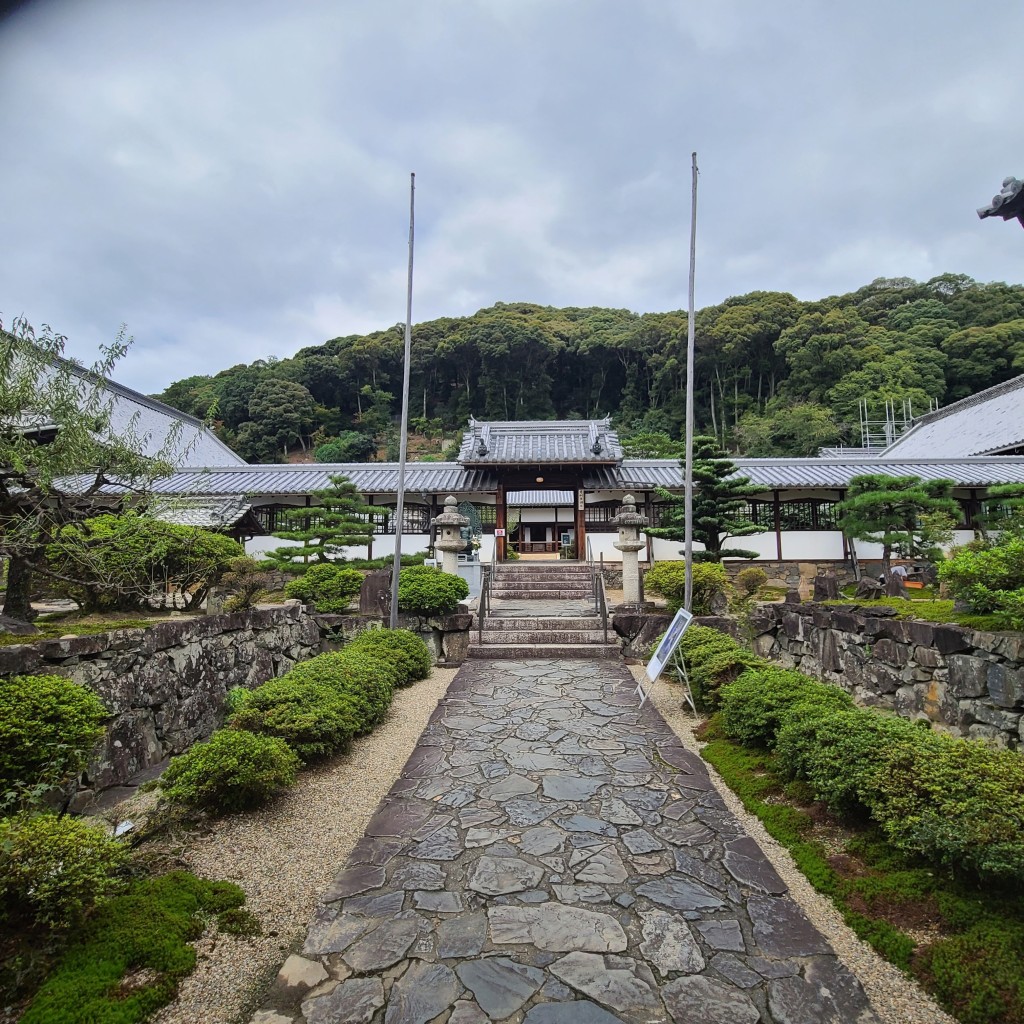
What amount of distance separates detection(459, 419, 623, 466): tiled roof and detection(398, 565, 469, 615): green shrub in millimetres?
9167

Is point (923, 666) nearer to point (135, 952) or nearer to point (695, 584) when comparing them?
point (695, 584)

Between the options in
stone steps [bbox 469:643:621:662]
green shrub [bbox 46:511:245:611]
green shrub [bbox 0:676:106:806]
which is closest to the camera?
green shrub [bbox 0:676:106:806]

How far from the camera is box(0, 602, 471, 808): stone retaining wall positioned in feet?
14.1

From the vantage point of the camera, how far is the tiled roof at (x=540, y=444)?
734 inches

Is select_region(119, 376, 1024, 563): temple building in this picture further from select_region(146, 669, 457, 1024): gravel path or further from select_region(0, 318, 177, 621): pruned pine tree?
select_region(146, 669, 457, 1024): gravel path

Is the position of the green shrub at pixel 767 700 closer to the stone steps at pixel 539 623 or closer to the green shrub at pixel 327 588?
the stone steps at pixel 539 623

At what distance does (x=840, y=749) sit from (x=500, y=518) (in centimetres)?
1557

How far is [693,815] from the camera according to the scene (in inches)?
165

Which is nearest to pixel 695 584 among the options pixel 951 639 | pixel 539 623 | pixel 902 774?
pixel 539 623

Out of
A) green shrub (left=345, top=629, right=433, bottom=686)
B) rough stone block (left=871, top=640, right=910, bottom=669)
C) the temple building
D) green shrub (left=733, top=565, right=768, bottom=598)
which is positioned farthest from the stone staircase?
rough stone block (left=871, top=640, right=910, bottom=669)

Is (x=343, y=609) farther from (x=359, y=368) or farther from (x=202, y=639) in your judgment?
(x=359, y=368)

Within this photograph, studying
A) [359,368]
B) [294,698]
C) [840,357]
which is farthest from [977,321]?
[294,698]

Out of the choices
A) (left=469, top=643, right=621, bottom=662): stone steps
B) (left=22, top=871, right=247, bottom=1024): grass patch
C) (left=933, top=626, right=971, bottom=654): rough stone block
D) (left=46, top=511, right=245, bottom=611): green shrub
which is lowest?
(left=469, top=643, right=621, bottom=662): stone steps

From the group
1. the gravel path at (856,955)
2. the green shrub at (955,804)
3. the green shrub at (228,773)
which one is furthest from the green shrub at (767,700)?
the green shrub at (228,773)
